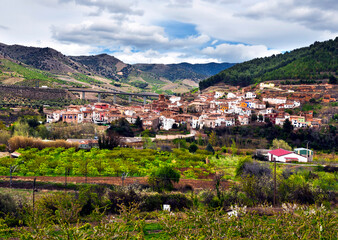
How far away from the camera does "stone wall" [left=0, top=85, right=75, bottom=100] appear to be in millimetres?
63200

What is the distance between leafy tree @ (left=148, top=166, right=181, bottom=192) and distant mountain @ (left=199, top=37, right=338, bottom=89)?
5456cm

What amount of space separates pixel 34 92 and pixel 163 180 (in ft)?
191

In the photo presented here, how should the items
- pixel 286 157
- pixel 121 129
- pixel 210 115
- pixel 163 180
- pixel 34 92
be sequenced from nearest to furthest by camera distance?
pixel 163 180, pixel 286 157, pixel 121 129, pixel 210 115, pixel 34 92

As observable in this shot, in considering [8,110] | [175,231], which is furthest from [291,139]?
[8,110]

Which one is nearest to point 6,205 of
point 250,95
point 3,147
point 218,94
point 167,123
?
point 3,147

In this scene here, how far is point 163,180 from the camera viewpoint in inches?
726

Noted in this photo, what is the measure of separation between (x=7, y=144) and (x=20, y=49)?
155 m

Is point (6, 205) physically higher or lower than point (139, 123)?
lower

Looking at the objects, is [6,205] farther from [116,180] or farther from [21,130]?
[21,130]

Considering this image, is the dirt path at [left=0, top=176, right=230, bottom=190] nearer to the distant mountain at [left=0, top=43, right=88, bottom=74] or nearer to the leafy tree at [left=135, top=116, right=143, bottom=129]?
the leafy tree at [left=135, top=116, right=143, bottom=129]

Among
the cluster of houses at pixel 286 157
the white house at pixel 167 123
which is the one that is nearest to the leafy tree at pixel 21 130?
the white house at pixel 167 123

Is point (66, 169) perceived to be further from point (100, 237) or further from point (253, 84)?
point (253, 84)

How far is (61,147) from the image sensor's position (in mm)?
30891

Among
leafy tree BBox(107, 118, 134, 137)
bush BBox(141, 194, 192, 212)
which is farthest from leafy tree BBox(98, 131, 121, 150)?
bush BBox(141, 194, 192, 212)
